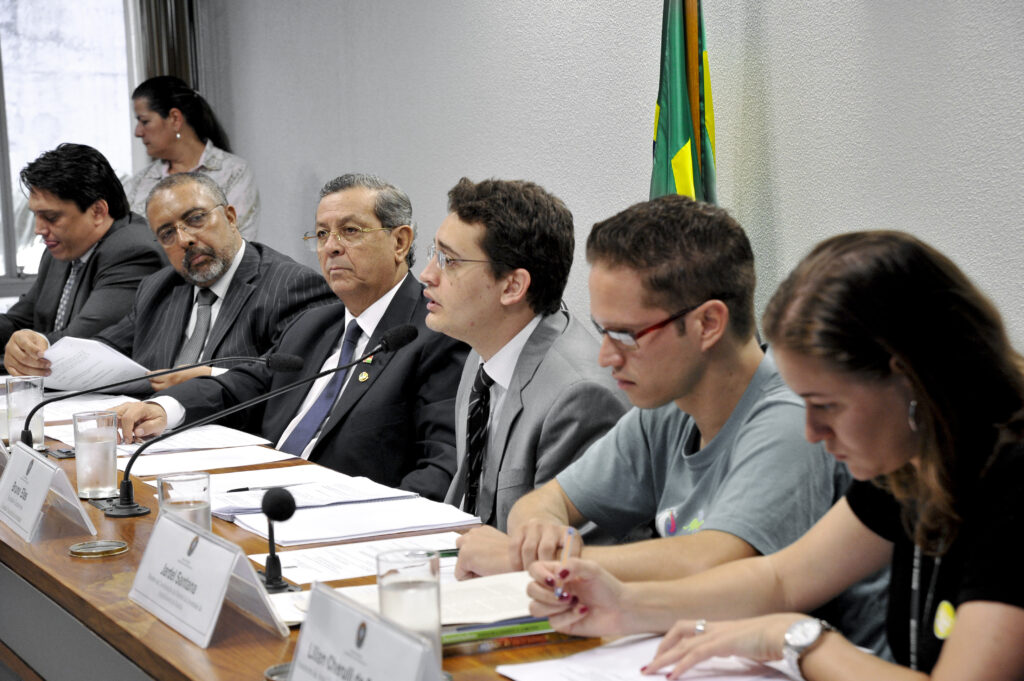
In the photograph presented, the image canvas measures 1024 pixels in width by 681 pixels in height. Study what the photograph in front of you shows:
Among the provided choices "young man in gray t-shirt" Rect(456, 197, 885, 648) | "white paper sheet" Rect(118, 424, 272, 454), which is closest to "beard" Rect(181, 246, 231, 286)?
"white paper sheet" Rect(118, 424, 272, 454)

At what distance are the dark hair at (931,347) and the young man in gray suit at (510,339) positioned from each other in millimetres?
983

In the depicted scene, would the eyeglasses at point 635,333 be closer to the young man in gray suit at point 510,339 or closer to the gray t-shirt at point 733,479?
the gray t-shirt at point 733,479

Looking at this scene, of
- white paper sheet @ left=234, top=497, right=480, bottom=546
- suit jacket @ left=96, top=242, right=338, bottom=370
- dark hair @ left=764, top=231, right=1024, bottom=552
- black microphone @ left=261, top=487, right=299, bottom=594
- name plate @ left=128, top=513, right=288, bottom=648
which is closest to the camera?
dark hair @ left=764, top=231, right=1024, bottom=552

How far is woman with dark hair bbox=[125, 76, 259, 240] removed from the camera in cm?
564

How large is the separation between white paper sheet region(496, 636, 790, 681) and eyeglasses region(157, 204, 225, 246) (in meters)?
2.85

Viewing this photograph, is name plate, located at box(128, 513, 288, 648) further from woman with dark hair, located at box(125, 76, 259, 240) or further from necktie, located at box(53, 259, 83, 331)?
woman with dark hair, located at box(125, 76, 259, 240)

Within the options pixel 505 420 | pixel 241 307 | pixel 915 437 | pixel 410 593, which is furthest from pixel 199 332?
pixel 915 437

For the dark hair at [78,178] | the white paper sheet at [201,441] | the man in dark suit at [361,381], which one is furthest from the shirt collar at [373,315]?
the dark hair at [78,178]

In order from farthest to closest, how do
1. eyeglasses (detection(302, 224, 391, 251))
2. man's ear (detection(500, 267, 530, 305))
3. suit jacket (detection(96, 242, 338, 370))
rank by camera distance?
suit jacket (detection(96, 242, 338, 370))
eyeglasses (detection(302, 224, 391, 251))
man's ear (detection(500, 267, 530, 305))

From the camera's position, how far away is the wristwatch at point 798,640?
1.19 metres

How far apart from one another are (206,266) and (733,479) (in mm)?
2599

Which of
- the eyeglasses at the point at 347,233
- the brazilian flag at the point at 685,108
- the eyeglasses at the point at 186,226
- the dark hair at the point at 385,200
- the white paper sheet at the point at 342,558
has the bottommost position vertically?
the white paper sheet at the point at 342,558

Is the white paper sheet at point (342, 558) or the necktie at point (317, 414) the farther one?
the necktie at point (317, 414)

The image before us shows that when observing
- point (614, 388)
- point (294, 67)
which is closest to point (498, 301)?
point (614, 388)
